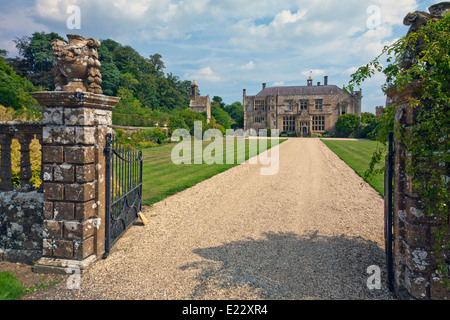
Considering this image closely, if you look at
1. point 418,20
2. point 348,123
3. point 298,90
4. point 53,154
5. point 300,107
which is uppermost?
point 298,90

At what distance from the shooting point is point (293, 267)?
170 inches

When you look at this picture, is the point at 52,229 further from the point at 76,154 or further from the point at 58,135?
the point at 58,135

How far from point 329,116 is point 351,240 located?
177ft

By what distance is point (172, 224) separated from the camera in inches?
251

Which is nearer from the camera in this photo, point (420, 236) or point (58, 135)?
point (420, 236)

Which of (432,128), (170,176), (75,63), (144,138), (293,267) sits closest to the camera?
(432,128)

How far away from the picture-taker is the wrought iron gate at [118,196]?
4672mm

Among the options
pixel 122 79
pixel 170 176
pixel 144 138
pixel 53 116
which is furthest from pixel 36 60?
pixel 53 116

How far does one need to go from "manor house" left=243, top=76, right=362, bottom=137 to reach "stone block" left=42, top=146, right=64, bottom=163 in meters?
53.9

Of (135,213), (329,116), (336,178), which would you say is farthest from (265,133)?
(135,213)

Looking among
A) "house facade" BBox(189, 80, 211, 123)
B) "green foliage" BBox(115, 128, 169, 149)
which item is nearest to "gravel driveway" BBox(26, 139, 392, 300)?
"green foliage" BBox(115, 128, 169, 149)

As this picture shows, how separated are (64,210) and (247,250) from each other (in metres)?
3.08

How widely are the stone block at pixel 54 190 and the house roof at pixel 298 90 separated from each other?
194 feet
